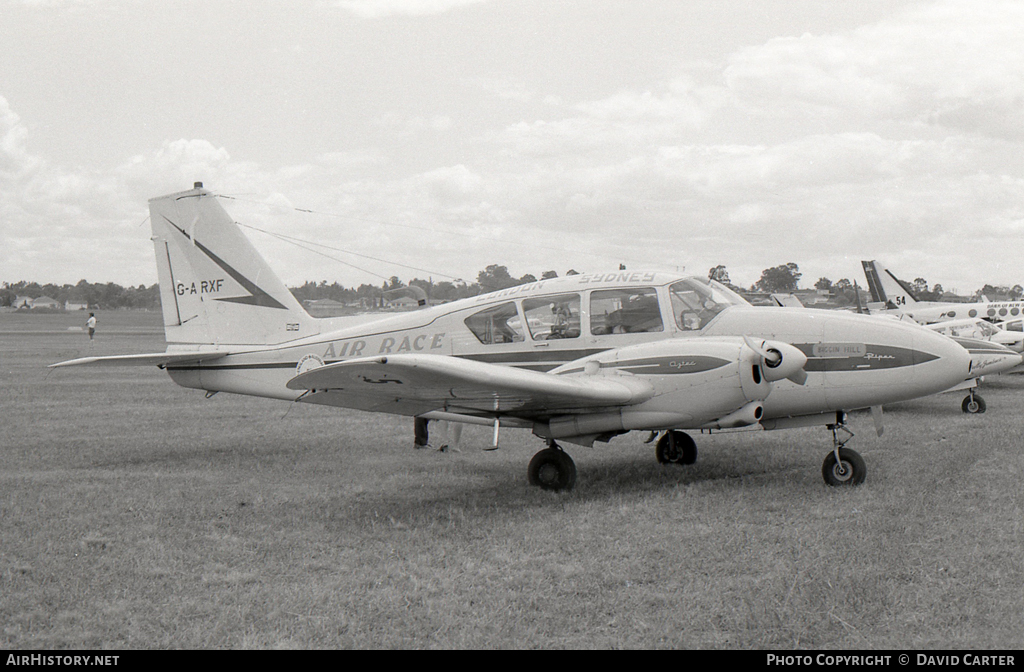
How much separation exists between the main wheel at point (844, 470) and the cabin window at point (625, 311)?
2.17 meters

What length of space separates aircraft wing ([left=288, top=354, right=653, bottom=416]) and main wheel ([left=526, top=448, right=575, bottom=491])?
19.0 inches

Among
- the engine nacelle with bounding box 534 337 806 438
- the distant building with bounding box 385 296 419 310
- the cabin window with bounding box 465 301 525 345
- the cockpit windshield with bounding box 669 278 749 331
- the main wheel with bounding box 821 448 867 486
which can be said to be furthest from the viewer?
the distant building with bounding box 385 296 419 310

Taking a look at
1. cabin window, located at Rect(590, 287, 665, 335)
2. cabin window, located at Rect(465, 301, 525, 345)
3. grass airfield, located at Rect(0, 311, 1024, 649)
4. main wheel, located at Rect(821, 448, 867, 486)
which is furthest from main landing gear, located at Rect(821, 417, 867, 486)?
cabin window, located at Rect(465, 301, 525, 345)

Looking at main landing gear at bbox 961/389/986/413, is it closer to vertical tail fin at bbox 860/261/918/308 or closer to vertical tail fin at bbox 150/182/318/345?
vertical tail fin at bbox 150/182/318/345

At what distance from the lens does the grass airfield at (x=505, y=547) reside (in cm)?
434

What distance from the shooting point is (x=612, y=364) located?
779cm

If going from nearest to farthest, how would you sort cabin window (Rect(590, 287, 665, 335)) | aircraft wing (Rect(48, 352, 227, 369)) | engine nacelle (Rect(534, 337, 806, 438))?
engine nacelle (Rect(534, 337, 806, 438)) < cabin window (Rect(590, 287, 665, 335)) < aircraft wing (Rect(48, 352, 227, 369))

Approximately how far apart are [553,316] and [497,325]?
2.28 ft

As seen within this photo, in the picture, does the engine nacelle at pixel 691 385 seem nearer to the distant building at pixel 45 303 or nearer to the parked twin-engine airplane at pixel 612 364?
the parked twin-engine airplane at pixel 612 364

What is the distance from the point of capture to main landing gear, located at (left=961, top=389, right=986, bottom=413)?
573 inches

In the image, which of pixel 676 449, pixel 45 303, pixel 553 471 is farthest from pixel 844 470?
pixel 45 303

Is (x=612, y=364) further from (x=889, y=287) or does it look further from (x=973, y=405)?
(x=889, y=287)

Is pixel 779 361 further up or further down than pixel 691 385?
further up

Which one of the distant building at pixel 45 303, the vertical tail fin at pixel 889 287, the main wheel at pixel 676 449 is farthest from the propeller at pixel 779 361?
the distant building at pixel 45 303
